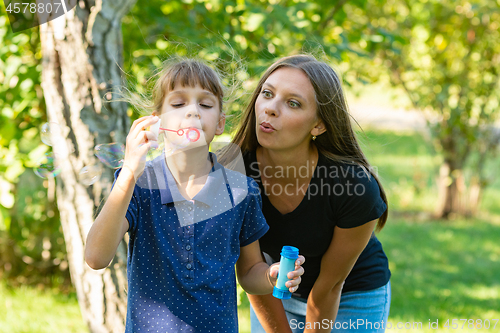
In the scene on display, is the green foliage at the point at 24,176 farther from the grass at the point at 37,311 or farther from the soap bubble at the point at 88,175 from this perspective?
the soap bubble at the point at 88,175

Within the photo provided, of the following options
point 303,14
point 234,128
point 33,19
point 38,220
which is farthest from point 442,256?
point 33,19

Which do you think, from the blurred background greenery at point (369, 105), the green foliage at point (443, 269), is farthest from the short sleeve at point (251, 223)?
the green foliage at point (443, 269)

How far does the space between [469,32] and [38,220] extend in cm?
527

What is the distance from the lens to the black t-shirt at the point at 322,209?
1.79 m

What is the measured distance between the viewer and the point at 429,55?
582 cm

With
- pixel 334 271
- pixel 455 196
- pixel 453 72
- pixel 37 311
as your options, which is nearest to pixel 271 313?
pixel 334 271

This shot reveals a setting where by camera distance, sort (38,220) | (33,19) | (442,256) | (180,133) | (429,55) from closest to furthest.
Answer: (180,133)
(33,19)
(38,220)
(442,256)
(429,55)

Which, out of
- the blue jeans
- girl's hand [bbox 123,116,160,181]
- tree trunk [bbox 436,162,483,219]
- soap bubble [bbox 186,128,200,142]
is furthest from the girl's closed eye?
tree trunk [bbox 436,162,483,219]

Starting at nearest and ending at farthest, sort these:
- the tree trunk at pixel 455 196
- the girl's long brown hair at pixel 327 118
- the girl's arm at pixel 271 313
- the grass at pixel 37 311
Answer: the girl's long brown hair at pixel 327 118
the girl's arm at pixel 271 313
the grass at pixel 37 311
the tree trunk at pixel 455 196

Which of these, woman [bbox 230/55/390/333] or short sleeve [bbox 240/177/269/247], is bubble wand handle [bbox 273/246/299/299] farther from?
woman [bbox 230/55/390/333]

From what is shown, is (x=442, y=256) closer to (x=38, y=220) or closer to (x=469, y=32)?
(x=469, y=32)

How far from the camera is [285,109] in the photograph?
1.70 metres

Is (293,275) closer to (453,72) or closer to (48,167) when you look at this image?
(48,167)

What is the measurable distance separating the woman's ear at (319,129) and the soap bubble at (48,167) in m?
1.10
